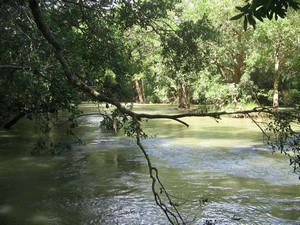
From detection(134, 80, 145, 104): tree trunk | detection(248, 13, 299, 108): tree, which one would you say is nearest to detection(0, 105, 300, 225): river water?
detection(248, 13, 299, 108): tree

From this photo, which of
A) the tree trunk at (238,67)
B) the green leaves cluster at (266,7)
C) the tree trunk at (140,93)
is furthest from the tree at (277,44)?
the tree trunk at (140,93)

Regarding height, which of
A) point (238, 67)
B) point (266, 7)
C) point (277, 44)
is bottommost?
point (266, 7)

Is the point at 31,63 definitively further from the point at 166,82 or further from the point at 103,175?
the point at 166,82

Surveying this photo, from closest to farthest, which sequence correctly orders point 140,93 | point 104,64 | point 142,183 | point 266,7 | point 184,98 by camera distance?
point 266,7
point 104,64
point 142,183
point 184,98
point 140,93

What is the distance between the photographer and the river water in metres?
7.34

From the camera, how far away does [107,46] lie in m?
8.45

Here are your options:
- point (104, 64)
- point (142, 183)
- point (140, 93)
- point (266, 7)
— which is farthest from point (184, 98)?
point (266, 7)

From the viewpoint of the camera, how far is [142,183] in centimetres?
962

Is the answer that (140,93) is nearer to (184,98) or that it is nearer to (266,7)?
(184,98)

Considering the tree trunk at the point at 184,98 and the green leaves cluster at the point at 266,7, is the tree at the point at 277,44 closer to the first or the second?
the tree trunk at the point at 184,98

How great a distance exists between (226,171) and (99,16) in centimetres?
534

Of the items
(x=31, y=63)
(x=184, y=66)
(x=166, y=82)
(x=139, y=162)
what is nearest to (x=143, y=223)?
(x=31, y=63)

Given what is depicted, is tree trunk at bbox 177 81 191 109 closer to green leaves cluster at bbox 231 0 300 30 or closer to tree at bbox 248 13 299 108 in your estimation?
tree at bbox 248 13 299 108

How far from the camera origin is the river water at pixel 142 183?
24.1 ft
